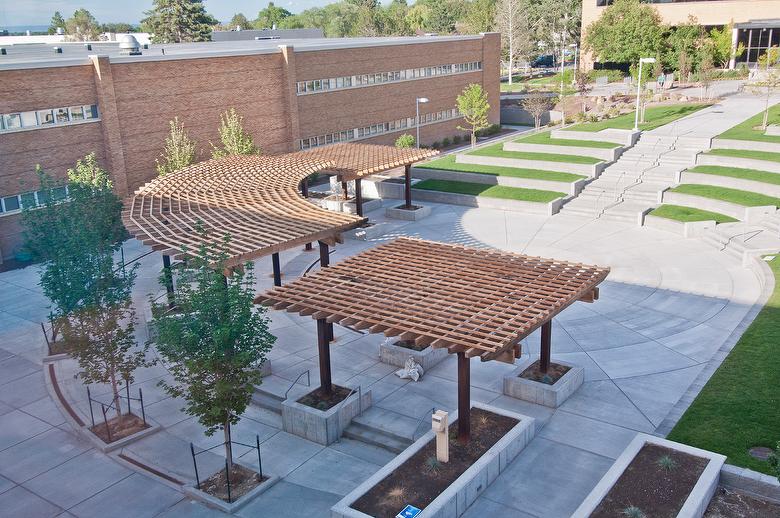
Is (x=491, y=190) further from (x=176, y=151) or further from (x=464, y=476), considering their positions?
(x=464, y=476)

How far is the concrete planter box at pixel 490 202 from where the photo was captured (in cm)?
3516

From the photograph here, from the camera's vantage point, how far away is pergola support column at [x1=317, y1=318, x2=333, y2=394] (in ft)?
54.4

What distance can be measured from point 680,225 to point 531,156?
1381 centimetres

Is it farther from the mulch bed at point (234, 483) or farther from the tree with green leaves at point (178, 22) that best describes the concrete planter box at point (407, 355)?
the tree with green leaves at point (178, 22)

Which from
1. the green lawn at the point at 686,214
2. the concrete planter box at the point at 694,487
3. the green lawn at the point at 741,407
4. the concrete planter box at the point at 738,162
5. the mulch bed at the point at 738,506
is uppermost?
the concrete planter box at the point at 738,162

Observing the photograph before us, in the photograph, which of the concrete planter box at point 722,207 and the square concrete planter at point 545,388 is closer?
the square concrete planter at point 545,388

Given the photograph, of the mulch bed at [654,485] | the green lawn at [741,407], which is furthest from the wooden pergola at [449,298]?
the green lawn at [741,407]

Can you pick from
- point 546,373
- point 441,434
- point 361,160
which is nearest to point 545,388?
point 546,373

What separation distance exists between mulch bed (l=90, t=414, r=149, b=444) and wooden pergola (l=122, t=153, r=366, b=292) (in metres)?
3.47

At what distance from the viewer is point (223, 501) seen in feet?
46.0

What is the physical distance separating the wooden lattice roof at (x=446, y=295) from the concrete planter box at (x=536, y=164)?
2130 cm

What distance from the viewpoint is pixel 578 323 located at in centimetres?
2225

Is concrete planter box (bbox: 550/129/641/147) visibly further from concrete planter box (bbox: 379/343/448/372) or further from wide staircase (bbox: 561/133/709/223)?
concrete planter box (bbox: 379/343/448/372)

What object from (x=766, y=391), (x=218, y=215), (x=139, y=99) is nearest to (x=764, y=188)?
(x=766, y=391)
